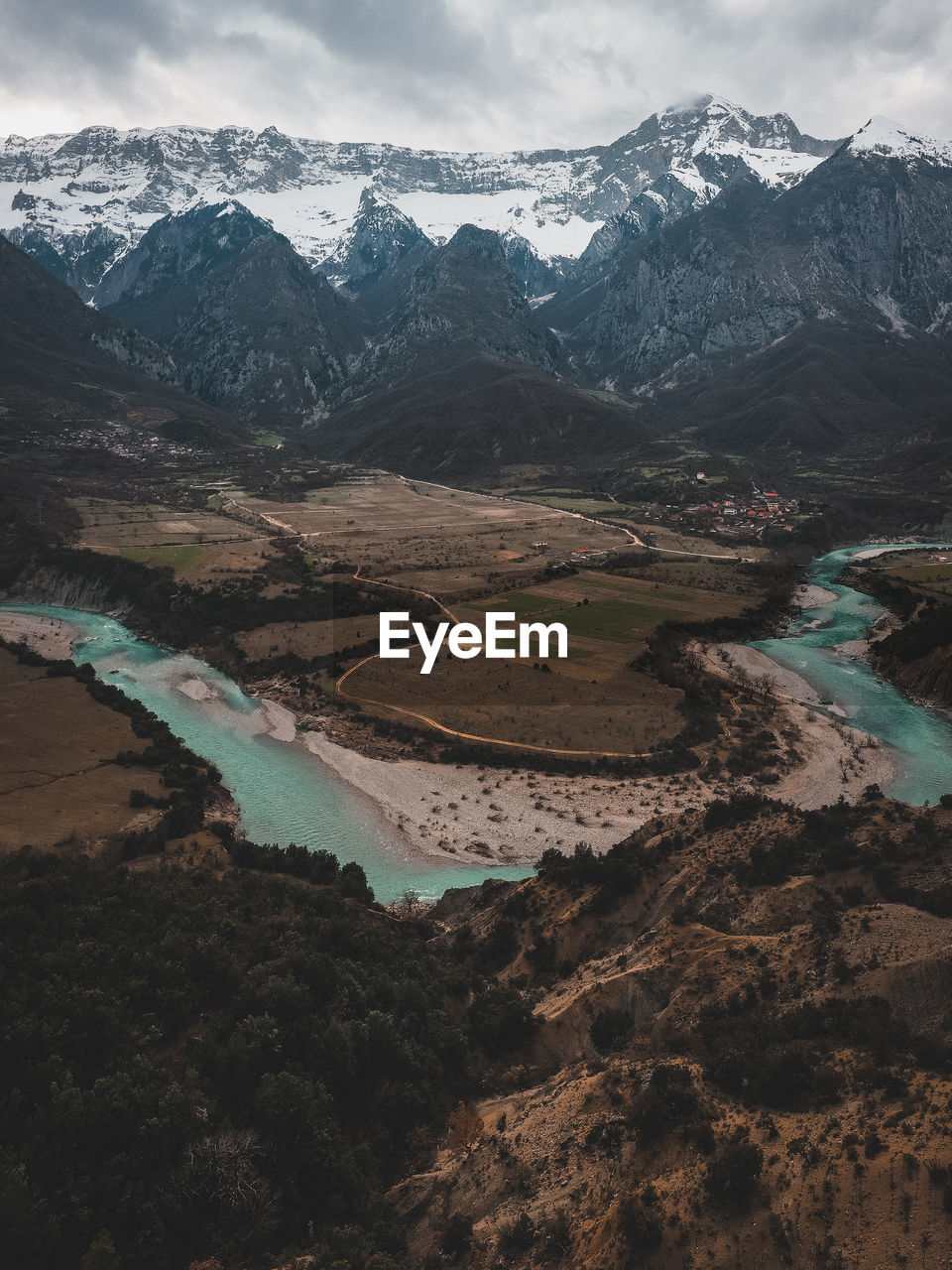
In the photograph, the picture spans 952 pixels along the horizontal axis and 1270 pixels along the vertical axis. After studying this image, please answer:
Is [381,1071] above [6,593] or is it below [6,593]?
below

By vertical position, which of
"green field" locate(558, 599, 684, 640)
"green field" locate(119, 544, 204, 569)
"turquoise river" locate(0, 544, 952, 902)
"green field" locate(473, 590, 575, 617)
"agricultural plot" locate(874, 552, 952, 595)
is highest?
"green field" locate(119, 544, 204, 569)

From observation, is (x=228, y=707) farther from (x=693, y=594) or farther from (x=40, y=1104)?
(x=693, y=594)

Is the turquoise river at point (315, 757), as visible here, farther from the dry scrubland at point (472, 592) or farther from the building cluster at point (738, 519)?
the building cluster at point (738, 519)

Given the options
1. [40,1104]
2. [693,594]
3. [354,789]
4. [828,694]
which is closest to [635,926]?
[40,1104]

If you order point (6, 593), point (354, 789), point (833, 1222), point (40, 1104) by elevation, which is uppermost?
point (6, 593)

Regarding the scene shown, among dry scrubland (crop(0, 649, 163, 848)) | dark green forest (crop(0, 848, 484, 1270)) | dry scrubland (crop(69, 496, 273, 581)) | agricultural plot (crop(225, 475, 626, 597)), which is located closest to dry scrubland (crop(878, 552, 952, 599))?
agricultural plot (crop(225, 475, 626, 597))

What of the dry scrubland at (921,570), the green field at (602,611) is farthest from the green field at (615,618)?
the dry scrubland at (921,570)

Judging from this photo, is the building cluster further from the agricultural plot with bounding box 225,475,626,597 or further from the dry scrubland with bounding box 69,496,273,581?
the dry scrubland with bounding box 69,496,273,581
